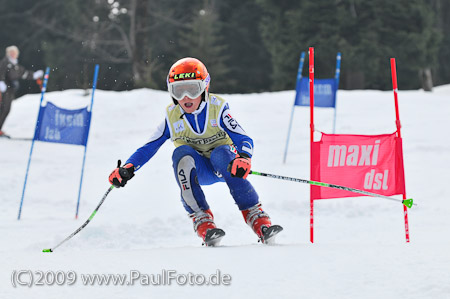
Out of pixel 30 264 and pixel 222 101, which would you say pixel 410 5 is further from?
pixel 30 264

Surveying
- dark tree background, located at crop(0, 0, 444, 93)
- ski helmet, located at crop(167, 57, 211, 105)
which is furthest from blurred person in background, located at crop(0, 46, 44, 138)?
ski helmet, located at crop(167, 57, 211, 105)

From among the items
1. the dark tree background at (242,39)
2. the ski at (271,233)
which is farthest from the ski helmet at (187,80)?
the dark tree background at (242,39)

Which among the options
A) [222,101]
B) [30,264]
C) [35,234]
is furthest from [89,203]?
[30,264]

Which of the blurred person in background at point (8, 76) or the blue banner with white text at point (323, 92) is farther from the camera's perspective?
the blurred person in background at point (8, 76)

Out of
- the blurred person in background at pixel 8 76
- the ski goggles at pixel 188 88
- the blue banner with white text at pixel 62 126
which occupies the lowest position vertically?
the ski goggles at pixel 188 88

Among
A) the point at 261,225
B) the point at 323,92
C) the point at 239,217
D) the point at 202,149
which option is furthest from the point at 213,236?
the point at 323,92

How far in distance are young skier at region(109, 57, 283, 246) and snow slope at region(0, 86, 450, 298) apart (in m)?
0.44

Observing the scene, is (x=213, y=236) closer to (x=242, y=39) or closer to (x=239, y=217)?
(x=239, y=217)

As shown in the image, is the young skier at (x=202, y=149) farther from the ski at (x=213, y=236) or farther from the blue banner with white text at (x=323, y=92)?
the blue banner with white text at (x=323, y=92)

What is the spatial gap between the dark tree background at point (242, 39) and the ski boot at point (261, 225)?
12.9 meters

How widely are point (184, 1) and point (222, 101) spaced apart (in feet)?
84.1

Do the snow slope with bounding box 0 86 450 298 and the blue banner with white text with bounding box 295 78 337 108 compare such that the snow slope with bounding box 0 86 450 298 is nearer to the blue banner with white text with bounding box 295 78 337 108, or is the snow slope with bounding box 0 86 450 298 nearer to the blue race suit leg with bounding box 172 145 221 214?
the blue race suit leg with bounding box 172 145 221 214

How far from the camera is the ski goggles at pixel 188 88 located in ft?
13.3

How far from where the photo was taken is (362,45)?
2003 cm
